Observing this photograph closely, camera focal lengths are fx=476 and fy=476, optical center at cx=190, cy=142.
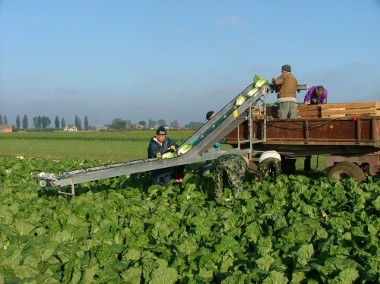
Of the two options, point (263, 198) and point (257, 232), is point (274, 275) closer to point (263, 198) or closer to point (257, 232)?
point (257, 232)

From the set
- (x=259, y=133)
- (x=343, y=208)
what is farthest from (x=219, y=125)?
(x=343, y=208)

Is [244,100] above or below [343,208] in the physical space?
above

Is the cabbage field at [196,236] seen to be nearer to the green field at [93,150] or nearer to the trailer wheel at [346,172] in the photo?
the trailer wheel at [346,172]

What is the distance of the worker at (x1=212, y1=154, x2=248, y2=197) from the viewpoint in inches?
338

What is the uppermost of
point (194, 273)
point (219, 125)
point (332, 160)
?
point (219, 125)

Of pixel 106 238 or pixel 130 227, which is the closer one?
pixel 106 238

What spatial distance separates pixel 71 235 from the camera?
601 cm

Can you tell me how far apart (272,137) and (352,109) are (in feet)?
6.12

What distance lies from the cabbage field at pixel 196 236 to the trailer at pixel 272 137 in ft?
3.17

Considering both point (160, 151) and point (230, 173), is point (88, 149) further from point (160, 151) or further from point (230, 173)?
point (230, 173)

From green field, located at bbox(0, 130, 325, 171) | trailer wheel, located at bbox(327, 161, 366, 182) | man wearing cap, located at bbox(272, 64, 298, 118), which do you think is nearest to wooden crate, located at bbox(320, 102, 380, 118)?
man wearing cap, located at bbox(272, 64, 298, 118)

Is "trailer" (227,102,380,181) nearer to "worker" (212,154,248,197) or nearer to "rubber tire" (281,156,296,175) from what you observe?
"rubber tire" (281,156,296,175)

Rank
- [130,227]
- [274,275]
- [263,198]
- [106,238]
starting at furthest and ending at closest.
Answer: [263,198] → [130,227] → [106,238] → [274,275]

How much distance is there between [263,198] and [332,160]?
10.0ft
